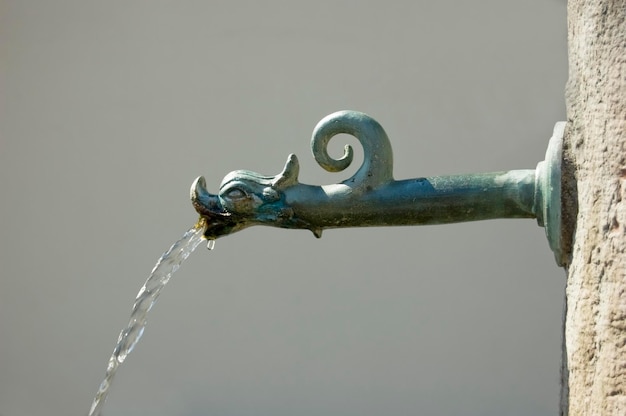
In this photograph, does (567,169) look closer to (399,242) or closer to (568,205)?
(568,205)

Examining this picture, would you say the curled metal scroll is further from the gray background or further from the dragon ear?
the gray background

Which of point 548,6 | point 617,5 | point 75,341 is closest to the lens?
point 617,5

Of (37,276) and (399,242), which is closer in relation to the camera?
(399,242)

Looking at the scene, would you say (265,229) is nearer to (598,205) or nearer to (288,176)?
(288,176)

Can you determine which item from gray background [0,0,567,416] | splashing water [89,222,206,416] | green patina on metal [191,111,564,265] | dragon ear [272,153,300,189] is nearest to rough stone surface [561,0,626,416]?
green patina on metal [191,111,564,265]

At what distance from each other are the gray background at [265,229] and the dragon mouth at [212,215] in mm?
2110

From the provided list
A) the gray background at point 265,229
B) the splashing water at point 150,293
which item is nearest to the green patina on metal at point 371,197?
the splashing water at point 150,293

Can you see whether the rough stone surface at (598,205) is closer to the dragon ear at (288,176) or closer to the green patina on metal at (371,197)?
the green patina on metal at (371,197)

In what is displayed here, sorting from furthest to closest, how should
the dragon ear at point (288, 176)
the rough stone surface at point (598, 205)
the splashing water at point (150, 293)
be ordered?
1. the splashing water at point (150, 293)
2. the dragon ear at point (288, 176)
3. the rough stone surface at point (598, 205)

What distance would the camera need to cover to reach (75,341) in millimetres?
3182

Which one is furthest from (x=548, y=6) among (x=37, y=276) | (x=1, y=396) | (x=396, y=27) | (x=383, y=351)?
(x=1, y=396)

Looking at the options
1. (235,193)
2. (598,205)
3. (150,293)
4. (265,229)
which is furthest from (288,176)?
(265,229)

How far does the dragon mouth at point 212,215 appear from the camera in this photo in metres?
0.76

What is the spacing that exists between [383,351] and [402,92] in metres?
0.67
